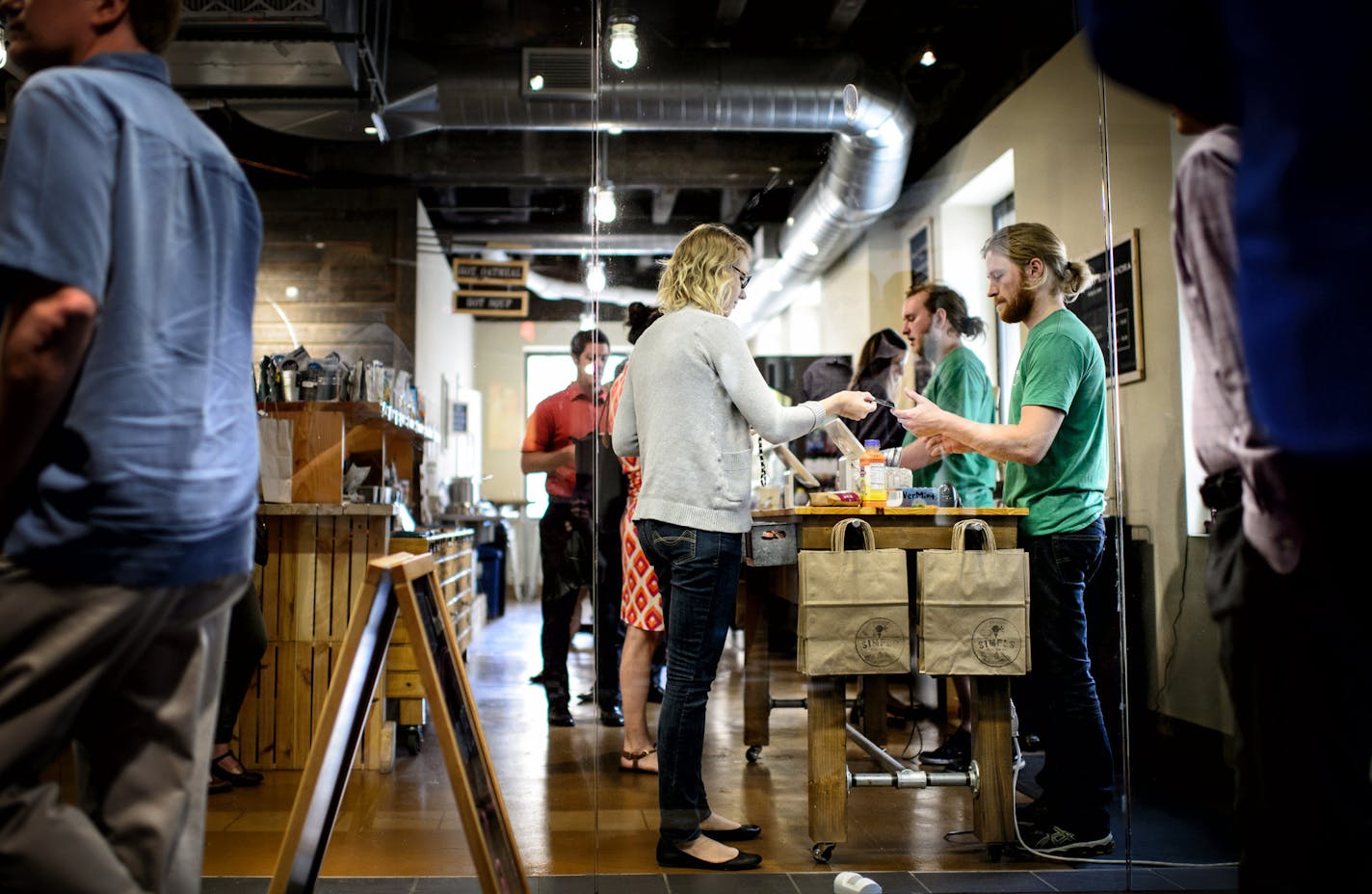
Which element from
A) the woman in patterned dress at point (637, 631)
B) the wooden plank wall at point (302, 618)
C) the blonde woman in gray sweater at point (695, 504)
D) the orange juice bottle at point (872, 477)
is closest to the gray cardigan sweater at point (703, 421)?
the blonde woman in gray sweater at point (695, 504)

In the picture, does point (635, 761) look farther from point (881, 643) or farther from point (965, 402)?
point (965, 402)

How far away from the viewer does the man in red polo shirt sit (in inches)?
134

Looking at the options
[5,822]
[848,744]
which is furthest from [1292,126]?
[848,744]

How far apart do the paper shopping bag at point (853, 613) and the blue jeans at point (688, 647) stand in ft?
0.66

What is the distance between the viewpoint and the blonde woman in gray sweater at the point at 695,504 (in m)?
2.56

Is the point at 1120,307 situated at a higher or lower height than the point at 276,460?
higher

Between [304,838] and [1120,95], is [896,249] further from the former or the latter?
[304,838]

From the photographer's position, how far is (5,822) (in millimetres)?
1231

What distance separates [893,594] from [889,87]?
5.71 ft

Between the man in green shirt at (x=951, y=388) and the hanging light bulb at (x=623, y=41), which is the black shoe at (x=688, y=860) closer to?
the man in green shirt at (x=951, y=388)

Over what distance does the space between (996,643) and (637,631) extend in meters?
1.03

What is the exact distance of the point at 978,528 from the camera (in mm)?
2771

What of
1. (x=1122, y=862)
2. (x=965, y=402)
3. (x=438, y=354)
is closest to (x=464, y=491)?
(x=438, y=354)

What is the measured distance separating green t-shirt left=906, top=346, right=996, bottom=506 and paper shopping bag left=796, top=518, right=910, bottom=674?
0.86 metres
